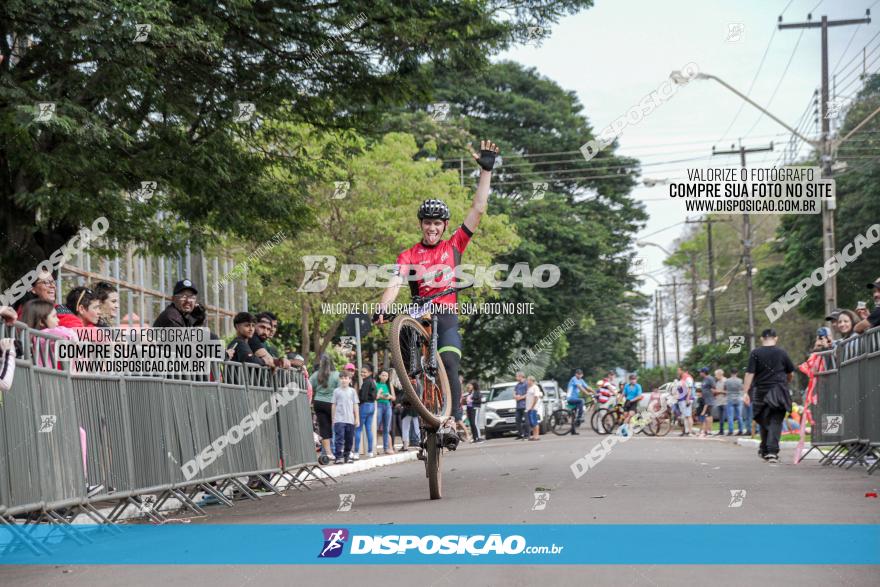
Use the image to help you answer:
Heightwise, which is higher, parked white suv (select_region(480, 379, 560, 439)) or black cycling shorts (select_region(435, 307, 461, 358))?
black cycling shorts (select_region(435, 307, 461, 358))

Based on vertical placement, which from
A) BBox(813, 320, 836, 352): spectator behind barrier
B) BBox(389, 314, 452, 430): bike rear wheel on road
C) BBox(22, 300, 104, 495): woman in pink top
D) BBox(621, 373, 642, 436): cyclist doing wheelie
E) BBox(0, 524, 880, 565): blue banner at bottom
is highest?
BBox(22, 300, 104, 495): woman in pink top

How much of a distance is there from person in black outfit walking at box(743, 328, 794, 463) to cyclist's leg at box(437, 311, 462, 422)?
802cm

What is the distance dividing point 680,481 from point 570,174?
138 feet

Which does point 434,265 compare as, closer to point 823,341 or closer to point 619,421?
point 823,341

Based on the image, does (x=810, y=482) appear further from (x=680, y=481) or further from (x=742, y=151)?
(x=742, y=151)

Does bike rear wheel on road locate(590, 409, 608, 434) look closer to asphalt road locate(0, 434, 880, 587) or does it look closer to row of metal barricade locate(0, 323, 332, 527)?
asphalt road locate(0, 434, 880, 587)

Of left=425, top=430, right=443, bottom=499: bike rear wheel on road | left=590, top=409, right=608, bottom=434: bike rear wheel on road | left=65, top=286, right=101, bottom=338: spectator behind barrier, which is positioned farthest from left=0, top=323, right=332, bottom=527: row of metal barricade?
left=590, top=409, right=608, bottom=434: bike rear wheel on road

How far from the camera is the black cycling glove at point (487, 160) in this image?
35.3 feet

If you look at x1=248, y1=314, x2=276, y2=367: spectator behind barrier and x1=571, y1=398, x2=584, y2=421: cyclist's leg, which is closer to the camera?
x1=248, y1=314, x2=276, y2=367: spectator behind barrier

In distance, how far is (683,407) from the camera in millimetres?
35938

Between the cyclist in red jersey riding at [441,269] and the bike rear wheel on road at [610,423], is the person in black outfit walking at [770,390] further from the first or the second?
the bike rear wheel on road at [610,423]

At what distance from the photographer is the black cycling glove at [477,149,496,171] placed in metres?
10.8

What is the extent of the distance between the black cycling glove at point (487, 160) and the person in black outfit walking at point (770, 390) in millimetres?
8011

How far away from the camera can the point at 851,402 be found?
15688mm
